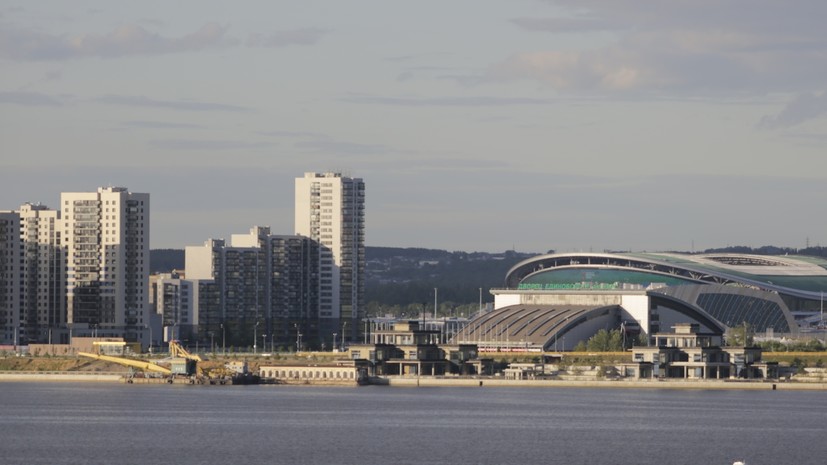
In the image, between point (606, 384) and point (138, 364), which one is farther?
point (138, 364)

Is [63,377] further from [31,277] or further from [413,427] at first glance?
[413,427]

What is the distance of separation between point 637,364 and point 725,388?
7.60m

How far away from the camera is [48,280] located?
189750mm

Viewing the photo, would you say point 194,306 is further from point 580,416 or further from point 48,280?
point 580,416

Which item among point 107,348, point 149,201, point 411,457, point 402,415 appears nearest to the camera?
point 411,457

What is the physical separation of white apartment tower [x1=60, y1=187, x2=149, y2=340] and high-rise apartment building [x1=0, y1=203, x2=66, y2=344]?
2562 millimetres

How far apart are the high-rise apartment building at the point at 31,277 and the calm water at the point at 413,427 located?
171ft

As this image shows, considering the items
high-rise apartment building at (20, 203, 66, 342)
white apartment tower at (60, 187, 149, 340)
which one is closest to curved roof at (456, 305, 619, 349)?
white apartment tower at (60, 187, 149, 340)

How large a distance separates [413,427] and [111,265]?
9121cm

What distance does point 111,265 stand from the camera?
18588 centimetres

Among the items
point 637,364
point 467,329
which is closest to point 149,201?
point 467,329

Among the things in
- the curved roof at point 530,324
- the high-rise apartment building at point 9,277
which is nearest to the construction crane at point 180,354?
the high-rise apartment building at point 9,277

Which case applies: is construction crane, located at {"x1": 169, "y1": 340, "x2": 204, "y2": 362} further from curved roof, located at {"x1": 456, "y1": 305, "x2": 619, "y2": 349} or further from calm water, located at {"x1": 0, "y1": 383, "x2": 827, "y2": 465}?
curved roof, located at {"x1": 456, "y1": 305, "x2": 619, "y2": 349}

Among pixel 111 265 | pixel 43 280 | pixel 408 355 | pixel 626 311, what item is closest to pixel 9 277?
pixel 43 280
